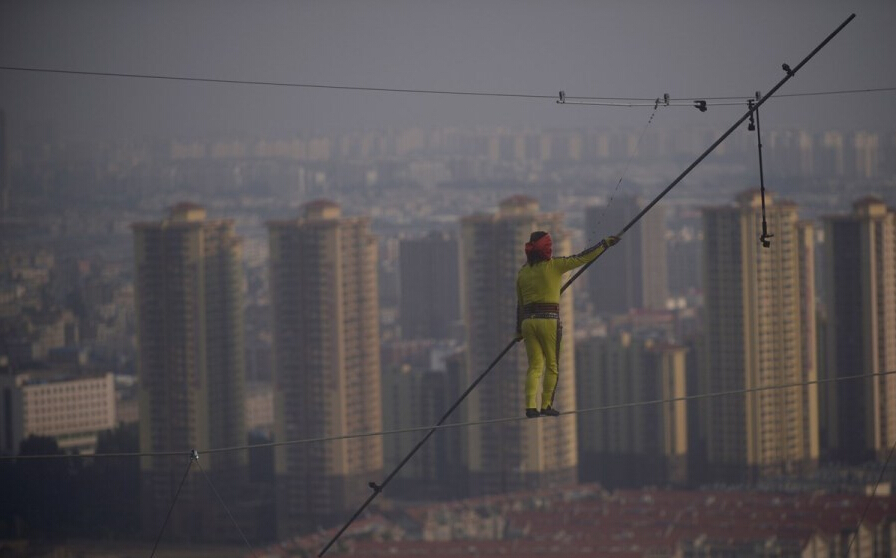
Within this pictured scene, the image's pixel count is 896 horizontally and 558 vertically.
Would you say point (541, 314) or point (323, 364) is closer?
point (541, 314)

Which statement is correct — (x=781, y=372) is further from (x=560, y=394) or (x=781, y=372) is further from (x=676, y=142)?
(x=676, y=142)

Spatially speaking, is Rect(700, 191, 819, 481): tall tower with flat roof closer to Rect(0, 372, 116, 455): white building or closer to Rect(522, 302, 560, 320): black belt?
Rect(0, 372, 116, 455): white building

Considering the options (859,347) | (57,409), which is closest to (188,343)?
(57,409)

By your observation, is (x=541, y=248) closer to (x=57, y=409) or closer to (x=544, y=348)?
(x=544, y=348)

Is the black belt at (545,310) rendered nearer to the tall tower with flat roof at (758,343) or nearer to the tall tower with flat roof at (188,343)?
the tall tower with flat roof at (188,343)

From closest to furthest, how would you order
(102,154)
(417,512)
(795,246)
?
(417,512)
(795,246)
(102,154)

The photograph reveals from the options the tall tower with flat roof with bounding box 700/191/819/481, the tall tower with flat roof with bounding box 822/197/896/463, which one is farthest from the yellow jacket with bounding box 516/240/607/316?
the tall tower with flat roof with bounding box 822/197/896/463

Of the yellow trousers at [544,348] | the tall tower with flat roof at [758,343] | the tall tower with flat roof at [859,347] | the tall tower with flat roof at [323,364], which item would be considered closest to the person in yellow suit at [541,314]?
the yellow trousers at [544,348]

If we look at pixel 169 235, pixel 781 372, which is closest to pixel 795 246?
pixel 781 372
